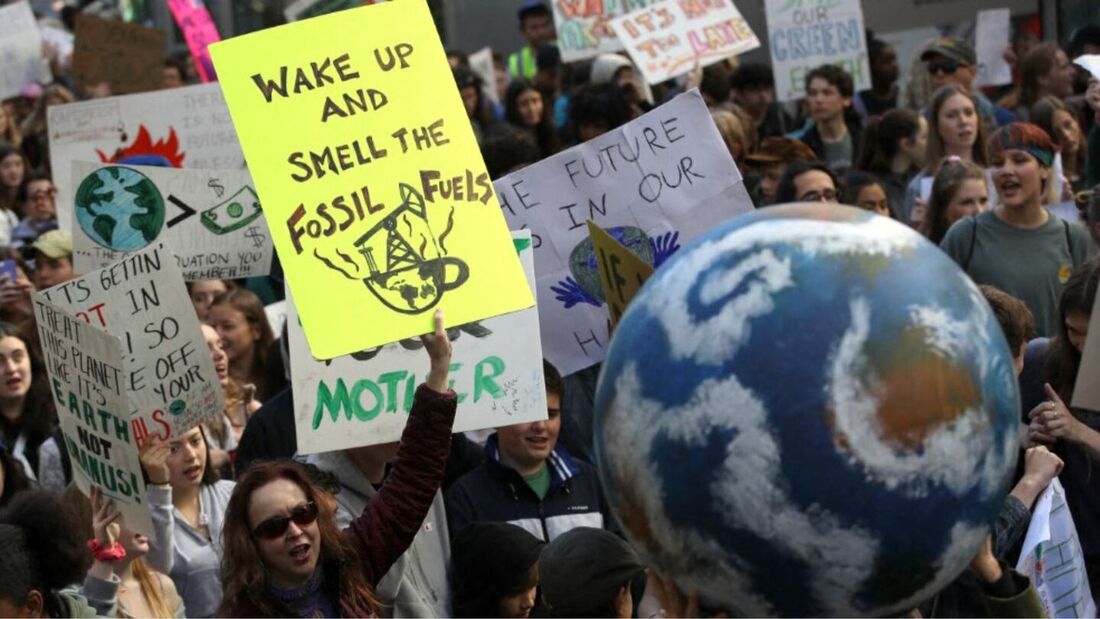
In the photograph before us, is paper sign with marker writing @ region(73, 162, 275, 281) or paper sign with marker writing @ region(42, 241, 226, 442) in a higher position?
paper sign with marker writing @ region(42, 241, 226, 442)

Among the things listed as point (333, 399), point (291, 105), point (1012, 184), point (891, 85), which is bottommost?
point (891, 85)

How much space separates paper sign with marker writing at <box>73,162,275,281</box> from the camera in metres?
8.33

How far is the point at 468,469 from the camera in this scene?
7.07 metres

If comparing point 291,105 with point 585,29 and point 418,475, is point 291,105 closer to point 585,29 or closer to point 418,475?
point 418,475

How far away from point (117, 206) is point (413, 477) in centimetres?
375

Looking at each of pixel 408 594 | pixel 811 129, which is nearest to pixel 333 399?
pixel 408 594

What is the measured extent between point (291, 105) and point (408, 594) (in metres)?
1.43

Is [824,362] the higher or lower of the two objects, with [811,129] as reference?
higher

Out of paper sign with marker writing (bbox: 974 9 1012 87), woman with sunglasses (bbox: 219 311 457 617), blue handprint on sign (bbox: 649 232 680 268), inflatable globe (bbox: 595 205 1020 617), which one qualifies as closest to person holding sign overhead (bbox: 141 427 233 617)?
woman with sunglasses (bbox: 219 311 457 617)

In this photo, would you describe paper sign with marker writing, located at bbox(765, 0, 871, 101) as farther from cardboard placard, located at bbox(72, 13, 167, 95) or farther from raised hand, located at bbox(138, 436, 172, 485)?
raised hand, located at bbox(138, 436, 172, 485)

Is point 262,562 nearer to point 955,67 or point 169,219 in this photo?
point 169,219

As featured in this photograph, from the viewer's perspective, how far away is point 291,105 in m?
5.12

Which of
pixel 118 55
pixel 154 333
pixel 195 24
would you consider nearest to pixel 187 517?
pixel 154 333

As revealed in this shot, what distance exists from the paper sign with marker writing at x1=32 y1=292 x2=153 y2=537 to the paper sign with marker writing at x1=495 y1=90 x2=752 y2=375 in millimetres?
1622
